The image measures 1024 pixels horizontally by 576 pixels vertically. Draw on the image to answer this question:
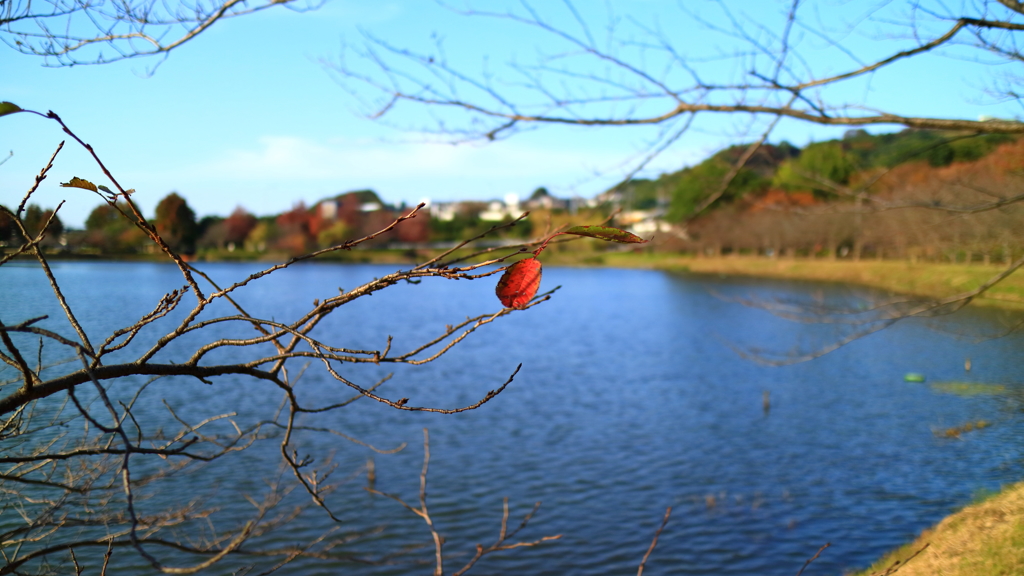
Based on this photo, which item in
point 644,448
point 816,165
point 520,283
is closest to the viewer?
point 520,283

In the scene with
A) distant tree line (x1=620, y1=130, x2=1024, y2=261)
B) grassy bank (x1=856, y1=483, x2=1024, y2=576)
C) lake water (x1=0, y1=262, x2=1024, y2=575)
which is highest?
distant tree line (x1=620, y1=130, x2=1024, y2=261)

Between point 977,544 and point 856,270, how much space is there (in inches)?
1485

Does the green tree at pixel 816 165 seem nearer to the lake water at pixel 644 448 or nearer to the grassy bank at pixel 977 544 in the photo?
the lake water at pixel 644 448

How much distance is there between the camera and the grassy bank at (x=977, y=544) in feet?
16.5

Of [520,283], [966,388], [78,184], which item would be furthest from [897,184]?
[78,184]

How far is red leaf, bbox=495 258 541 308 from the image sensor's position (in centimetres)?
120

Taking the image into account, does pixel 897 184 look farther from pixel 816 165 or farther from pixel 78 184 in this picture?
pixel 78 184

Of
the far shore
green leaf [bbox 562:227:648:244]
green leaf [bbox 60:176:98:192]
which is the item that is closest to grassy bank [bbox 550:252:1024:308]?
the far shore

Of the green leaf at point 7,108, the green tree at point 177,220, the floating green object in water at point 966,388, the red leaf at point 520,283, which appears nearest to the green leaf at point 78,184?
the green leaf at point 7,108

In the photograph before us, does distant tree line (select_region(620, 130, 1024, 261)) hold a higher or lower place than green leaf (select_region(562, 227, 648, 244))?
higher

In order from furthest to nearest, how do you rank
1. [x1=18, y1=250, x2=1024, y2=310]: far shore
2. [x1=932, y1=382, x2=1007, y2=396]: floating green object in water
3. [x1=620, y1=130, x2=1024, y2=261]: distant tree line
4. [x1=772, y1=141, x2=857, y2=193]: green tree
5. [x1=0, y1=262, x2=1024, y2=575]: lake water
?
[x1=18, y1=250, x2=1024, y2=310]: far shore < [x1=932, y1=382, x2=1007, y2=396]: floating green object in water < [x1=0, y1=262, x2=1024, y2=575]: lake water < [x1=772, y1=141, x2=857, y2=193]: green tree < [x1=620, y1=130, x2=1024, y2=261]: distant tree line

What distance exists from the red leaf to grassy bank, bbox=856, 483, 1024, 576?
4152 millimetres

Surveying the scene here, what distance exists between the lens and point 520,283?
3.98ft

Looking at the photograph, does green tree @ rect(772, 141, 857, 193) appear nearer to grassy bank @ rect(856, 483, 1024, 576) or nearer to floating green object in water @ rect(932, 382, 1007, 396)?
grassy bank @ rect(856, 483, 1024, 576)
